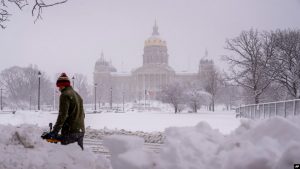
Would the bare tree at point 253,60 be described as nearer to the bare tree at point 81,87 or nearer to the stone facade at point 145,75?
the bare tree at point 81,87

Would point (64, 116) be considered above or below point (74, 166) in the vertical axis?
above

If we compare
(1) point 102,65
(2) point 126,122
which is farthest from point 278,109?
(1) point 102,65

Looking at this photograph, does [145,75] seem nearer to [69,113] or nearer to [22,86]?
[22,86]

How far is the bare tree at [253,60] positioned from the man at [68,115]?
3224cm

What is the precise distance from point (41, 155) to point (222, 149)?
2.81 meters

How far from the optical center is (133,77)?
144 metres

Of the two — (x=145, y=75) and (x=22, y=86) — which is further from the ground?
(x=145, y=75)

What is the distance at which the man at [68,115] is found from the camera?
5988 millimetres

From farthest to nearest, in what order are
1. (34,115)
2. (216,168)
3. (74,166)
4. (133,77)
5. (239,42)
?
(133,77) < (239,42) < (34,115) < (74,166) < (216,168)

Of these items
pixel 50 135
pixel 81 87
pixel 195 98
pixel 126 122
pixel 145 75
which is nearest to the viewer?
pixel 50 135

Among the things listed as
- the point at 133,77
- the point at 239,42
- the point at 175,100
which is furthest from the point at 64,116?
the point at 133,77

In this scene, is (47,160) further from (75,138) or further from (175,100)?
(175,100)

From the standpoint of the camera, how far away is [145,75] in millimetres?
137750

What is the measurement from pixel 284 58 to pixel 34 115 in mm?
21431
